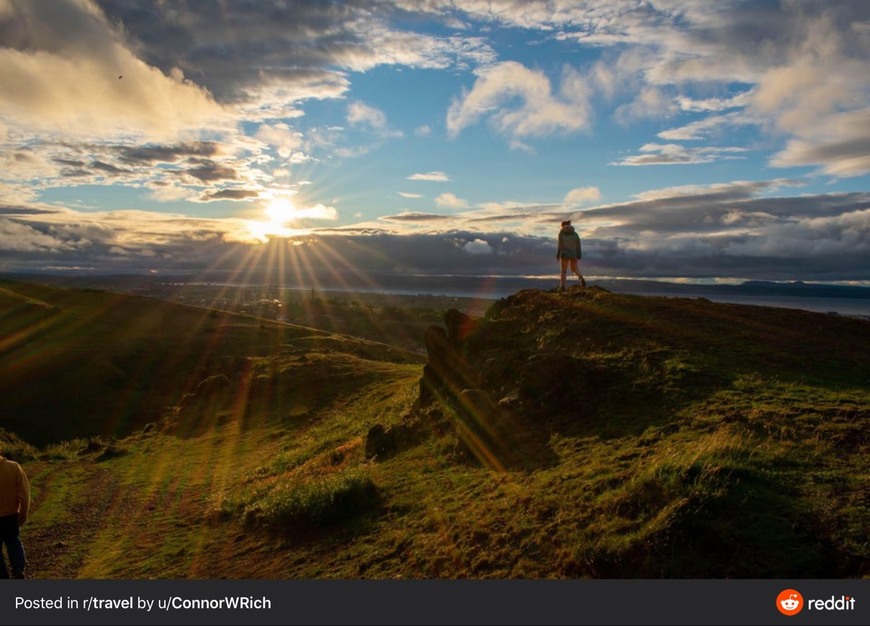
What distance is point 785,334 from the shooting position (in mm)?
16812

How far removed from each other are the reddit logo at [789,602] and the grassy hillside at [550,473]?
22cm

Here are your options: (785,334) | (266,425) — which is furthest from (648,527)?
(266,425)

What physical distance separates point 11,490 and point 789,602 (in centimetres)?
1194

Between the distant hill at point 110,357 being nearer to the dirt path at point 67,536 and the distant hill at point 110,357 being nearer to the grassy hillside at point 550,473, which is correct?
the grassy hillside at point 550,473

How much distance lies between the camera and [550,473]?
1080cm

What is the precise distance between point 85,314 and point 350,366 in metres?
55.4

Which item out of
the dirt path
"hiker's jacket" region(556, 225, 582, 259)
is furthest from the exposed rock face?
the dirt path

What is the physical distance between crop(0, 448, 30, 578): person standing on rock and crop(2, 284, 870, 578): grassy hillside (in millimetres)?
1600

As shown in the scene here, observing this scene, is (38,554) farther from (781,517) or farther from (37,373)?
(37,373)

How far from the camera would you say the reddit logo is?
21.2 feet

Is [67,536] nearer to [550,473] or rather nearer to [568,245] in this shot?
[550,473]

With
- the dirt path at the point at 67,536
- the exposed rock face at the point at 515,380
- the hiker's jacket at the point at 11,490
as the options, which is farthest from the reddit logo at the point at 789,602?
the dirt path at the point at 67,536

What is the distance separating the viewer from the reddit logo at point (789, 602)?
6.45 meters

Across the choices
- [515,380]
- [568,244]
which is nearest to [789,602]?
[515,380]
